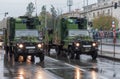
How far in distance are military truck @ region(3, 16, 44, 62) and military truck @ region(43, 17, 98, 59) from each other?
282 centimetres

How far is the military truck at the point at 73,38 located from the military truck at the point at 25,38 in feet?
9.27

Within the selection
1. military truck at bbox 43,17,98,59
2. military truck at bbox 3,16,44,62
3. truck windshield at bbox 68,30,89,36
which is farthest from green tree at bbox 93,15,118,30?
military truck at bbox 3,16,44,62

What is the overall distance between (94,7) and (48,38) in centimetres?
8987

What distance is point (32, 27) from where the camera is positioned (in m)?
28.2

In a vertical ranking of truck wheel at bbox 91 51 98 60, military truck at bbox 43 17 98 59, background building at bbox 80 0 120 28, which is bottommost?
truck wheel at bbox 91 51 98 60

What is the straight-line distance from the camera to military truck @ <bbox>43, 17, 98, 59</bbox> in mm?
28141

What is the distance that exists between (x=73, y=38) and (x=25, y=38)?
12.8ft

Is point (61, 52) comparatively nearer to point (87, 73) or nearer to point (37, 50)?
point (37, 50)

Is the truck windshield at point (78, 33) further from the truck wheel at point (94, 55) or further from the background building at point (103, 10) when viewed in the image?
the background building at point (103, 10)

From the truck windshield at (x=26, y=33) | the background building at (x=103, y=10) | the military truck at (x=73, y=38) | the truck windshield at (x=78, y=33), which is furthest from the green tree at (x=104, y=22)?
the truck windshield at (x=26, y=33)

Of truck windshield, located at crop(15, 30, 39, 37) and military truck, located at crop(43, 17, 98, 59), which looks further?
military truck, located at crop(43, 17, 98, 59)

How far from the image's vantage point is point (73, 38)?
28.9 meters

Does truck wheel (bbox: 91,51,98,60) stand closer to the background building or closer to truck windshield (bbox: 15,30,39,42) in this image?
truck windshield (bbox: 15,30,39,42)

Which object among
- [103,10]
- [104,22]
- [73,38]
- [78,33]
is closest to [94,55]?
[73,38]
